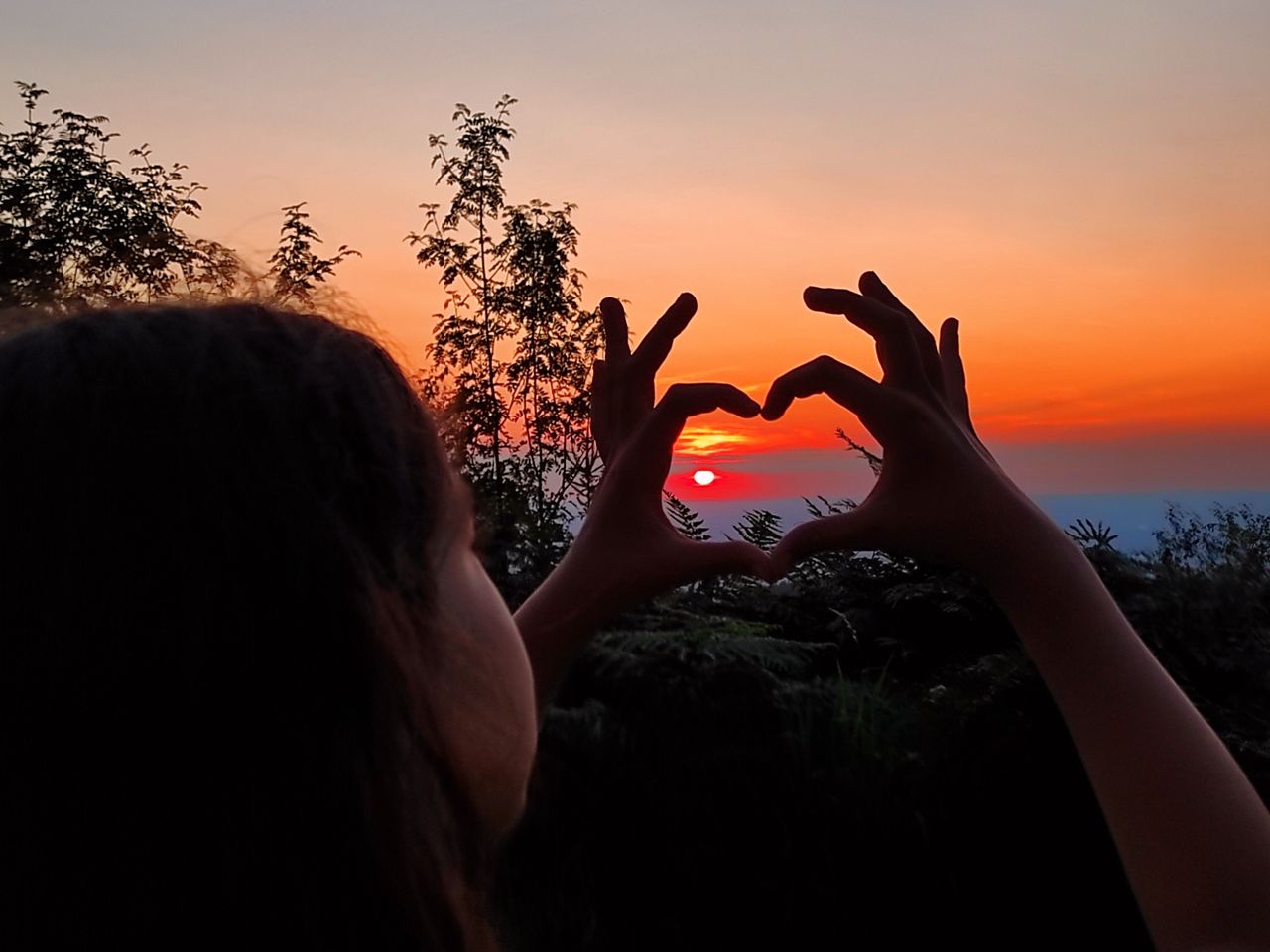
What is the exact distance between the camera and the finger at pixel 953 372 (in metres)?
1.32

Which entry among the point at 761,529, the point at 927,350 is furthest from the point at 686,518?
the point at 927,350

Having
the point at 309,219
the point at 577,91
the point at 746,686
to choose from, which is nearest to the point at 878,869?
the point at 746,686

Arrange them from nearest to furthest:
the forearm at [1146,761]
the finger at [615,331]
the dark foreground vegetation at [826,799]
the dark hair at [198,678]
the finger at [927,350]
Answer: the dark hair at [198,678]
the forearm at [1146,761]
the finger at [927,350]
the finger at [615,331]
the dark foreground vegetation at [826,799]

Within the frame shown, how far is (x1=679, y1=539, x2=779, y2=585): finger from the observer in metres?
1.23

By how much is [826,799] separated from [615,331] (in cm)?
112

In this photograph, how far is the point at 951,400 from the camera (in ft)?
4.33

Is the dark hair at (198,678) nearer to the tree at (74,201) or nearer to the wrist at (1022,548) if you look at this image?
the wrist at (1022,548)

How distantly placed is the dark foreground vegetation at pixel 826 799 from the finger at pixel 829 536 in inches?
39.4

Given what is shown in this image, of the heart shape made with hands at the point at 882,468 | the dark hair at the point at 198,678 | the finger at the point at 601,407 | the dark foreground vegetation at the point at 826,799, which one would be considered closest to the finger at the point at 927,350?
the heart shape made with hands at the point at 882,468

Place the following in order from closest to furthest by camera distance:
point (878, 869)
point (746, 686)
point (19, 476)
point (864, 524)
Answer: point (19, 476)
point (864, 524)
point (878, 869)
point (746, 686)

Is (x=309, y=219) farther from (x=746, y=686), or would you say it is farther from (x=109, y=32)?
(x=746, y=686)

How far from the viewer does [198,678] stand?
0.75 m

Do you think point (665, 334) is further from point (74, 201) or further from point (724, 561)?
point (74, 201)

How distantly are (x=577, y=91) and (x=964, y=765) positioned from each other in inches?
207
